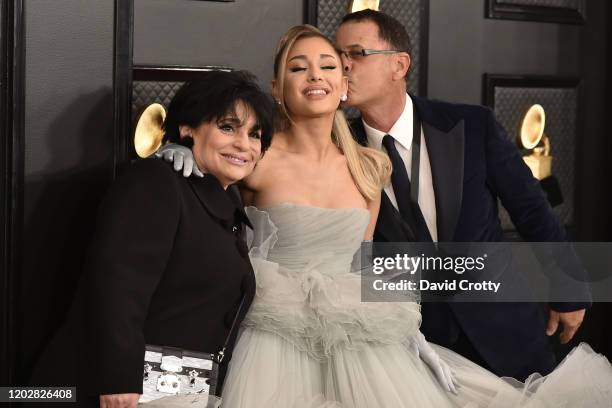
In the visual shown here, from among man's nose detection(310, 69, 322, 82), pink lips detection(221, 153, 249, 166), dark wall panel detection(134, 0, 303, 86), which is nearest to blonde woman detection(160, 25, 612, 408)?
man's nose detection(310, 69, 322, 82)

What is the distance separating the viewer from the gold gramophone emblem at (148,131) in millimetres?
2396

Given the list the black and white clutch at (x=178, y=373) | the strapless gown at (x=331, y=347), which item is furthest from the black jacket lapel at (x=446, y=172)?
the black and white clutch at (x=178, y=373)

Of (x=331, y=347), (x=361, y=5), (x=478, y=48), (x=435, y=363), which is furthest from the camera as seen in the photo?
(x=478, y=48)

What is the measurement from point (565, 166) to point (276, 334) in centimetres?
170

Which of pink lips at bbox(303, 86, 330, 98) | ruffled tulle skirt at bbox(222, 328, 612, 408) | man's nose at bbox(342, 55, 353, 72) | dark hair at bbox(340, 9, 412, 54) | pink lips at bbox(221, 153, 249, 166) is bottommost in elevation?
ruffled tulle skirt at bbox(222, 328, 612, 408)

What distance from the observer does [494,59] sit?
10.8 feet

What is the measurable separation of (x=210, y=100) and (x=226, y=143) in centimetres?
9

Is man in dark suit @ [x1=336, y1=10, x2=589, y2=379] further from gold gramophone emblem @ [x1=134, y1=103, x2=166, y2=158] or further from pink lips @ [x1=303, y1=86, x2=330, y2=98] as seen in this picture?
gold gramophone emblem @ [x1=134, y1=103, x2=166, y2=158]

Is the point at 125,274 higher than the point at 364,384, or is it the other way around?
the point at 125,274

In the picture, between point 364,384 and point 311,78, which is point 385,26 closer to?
A: point 311,78

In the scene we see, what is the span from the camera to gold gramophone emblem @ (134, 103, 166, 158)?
2396 millimetres

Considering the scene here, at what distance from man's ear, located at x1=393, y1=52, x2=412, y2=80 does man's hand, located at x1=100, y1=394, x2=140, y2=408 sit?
124 centimetres

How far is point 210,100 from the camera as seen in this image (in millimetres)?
2023

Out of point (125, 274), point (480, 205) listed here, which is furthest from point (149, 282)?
point (480, 205)
